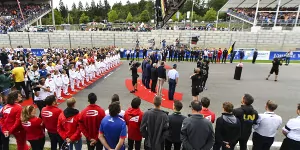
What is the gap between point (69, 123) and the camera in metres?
4.25

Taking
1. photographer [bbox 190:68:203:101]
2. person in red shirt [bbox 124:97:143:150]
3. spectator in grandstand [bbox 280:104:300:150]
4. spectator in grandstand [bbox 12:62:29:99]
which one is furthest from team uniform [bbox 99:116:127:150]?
spectator in grandstand [bbox 12:62:29:99]

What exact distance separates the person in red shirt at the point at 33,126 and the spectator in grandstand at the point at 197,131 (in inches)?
122

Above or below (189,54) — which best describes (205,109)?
above

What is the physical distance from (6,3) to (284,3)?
56.9 m

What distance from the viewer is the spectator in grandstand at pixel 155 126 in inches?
163

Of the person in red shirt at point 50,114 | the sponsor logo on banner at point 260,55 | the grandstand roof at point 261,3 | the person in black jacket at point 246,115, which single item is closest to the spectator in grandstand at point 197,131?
the person in black jacket at point 246,115

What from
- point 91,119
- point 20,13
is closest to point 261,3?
point 91,119

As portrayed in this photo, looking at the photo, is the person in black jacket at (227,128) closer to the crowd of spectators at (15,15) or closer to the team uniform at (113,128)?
the team uniform at (113,128)

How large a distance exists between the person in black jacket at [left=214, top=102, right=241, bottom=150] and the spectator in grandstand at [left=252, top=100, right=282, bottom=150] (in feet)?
2.70

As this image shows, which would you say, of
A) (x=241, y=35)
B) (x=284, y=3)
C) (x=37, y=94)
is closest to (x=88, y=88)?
(x=37, y=94)

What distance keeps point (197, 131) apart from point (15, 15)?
151 ft

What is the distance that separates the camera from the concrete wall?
29.9 meters

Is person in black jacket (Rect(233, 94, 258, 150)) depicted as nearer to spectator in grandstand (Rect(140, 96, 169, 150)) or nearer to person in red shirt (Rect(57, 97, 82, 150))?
spectator in grandstand (Rect(140, 96, 169, 150))

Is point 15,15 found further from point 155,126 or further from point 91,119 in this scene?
point 155,126
